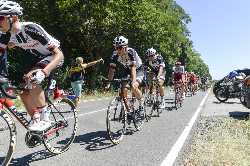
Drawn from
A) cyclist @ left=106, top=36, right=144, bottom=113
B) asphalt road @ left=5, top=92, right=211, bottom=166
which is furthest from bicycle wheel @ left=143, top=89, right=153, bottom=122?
cyclist @ left=106, top=36, right=144, bottom=113

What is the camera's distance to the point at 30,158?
7496 millimetres

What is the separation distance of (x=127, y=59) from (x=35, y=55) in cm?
393

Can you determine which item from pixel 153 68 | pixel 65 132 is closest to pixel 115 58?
pixel 65 132

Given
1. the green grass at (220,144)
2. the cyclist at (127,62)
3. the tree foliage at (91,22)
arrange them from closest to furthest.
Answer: the green grass at (220,144) → the cyclist at (127,62) → the tree foliage at (91,22)

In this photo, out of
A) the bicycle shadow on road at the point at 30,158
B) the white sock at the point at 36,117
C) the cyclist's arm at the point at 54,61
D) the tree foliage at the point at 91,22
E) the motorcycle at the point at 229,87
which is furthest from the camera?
the tree foliage at the point at 91,22

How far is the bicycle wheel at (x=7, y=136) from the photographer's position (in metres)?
6.16

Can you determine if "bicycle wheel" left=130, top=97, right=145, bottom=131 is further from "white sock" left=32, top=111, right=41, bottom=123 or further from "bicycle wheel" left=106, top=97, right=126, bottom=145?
"white sock" left=32, top=111, right=41, bottom=123

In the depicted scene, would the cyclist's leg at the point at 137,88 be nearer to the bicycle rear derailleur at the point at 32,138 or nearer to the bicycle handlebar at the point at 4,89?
the bicycle rear derailleur at the point at 32,138

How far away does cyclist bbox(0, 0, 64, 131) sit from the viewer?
20.9 ft

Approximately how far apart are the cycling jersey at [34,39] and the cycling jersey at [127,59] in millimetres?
3838

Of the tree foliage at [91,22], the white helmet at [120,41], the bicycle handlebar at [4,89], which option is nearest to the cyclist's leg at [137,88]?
the white helmet at [120,41]

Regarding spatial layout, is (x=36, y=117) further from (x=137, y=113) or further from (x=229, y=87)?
(x=229, y=87)

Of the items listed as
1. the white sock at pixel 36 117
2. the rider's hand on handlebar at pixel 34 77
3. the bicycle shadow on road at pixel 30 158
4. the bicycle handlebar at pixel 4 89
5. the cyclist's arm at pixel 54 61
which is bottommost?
the bicycle shadow on road at pixel 30 158

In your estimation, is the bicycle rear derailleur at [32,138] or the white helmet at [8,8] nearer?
the white helmet at [8,8]
